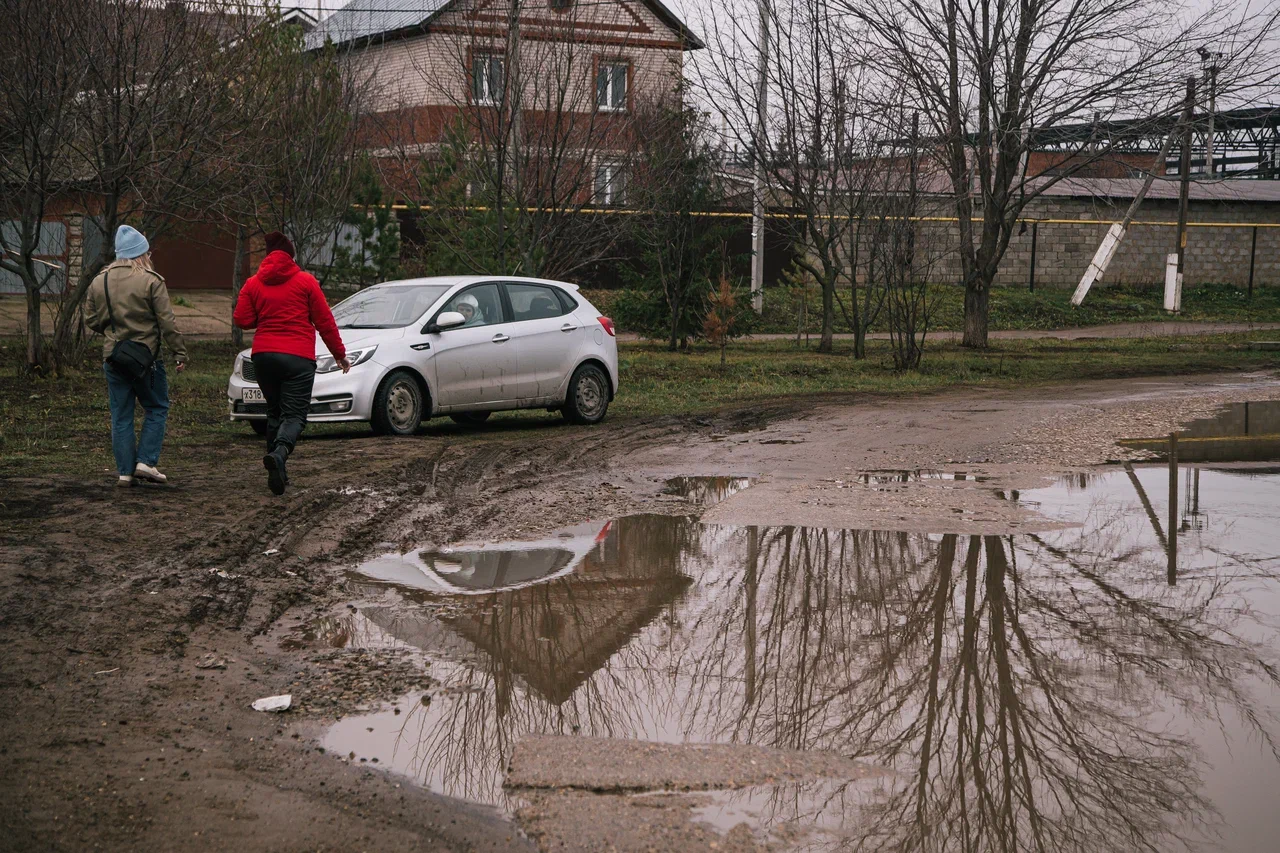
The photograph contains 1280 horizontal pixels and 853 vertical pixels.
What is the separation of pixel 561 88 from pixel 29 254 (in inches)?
268

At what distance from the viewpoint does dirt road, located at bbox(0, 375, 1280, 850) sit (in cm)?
373

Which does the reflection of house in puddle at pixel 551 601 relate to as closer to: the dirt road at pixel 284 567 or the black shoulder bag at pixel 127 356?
the dirt road at pixel 284 567

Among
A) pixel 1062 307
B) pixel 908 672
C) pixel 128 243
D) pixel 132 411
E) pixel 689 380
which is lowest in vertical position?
pixel 908 672

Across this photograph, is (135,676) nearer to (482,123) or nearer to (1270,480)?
(1270,480)

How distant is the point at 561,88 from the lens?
16703 millimetres

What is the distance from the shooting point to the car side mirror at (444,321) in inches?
479

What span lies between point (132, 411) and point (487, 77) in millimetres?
9535

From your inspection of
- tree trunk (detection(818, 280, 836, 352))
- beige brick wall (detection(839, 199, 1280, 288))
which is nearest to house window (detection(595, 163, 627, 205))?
tree trunk (detection(818, 280, 836, 352))

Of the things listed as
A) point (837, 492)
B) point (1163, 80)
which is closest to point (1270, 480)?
point (837, 492)

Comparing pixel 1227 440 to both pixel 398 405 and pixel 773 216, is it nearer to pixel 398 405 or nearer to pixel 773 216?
pixel 398 405

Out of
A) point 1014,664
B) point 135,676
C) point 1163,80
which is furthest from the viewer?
point 1163,80

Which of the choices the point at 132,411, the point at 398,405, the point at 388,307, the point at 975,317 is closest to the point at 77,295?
the point at 388,307

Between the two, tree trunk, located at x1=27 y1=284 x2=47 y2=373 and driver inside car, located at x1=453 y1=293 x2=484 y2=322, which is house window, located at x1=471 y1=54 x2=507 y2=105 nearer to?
driver inside car, located at x1=453 y1=293 x2=484 y2=322

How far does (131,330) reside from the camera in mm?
8430
